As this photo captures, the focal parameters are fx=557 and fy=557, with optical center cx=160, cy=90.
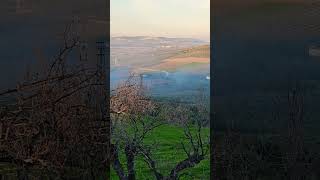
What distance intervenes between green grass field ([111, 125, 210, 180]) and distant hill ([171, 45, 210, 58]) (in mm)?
561

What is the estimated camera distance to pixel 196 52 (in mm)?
4180

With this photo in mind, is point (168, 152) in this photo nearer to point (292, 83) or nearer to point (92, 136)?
point (92, 136)

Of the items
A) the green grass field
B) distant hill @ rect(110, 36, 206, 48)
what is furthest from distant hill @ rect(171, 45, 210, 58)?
the green grass field

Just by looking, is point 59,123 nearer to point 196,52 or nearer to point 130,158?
point 130,158

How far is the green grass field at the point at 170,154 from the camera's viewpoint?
4258 mm

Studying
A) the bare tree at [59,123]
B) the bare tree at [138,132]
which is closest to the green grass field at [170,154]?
the bare tree at [138,132]

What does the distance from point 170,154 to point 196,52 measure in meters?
0.81

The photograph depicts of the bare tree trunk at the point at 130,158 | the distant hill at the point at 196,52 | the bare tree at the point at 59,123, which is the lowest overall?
the bare tree trunk at the point at 130,158

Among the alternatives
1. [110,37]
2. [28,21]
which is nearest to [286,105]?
[110,37]

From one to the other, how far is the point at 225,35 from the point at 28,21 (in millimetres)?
1462

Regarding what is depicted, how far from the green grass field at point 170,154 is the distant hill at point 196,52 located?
1.84 ft

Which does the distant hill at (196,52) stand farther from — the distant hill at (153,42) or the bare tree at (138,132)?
the bare tree at (138,132)

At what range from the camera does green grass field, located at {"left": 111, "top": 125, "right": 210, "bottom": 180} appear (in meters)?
4.26

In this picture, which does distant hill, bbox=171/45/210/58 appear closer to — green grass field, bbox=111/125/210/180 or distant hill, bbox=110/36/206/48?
distant hill, bbox=110/36/206/48
